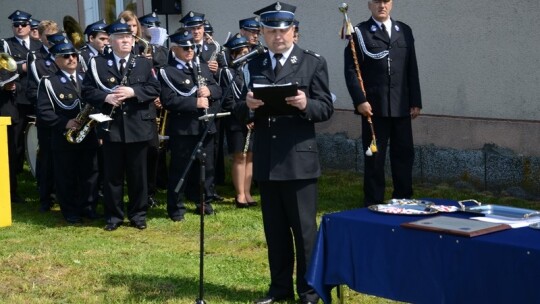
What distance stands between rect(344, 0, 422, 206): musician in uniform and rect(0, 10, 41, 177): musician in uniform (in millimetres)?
4409

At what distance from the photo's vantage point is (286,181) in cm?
660

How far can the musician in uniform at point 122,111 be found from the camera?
30.7 ft

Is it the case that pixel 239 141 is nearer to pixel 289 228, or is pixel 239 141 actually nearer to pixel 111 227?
pixel 111 227

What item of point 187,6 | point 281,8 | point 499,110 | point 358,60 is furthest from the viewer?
point 187,6

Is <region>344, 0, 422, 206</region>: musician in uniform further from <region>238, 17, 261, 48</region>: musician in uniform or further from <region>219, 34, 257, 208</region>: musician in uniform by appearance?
<region>238, 17, 261, 48</region>: musician in uniform

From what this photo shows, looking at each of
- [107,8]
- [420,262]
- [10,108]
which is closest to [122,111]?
[10,108]

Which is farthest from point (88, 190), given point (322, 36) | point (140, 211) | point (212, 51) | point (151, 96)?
point (322, 36)

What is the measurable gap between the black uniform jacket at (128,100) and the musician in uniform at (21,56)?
2687 millimetres

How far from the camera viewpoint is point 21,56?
12492 mm

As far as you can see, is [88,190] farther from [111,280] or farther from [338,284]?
[338,284]

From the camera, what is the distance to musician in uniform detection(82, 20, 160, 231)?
9367 mm

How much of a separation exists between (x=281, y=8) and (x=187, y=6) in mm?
8950

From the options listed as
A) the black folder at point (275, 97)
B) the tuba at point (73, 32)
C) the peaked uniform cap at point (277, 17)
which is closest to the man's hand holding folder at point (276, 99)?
the black folder at point (275, 97)

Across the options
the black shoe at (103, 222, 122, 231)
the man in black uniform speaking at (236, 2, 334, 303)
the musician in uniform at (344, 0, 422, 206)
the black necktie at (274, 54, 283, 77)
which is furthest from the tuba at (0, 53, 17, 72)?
the black necktie at (274, 54, 283, 77)
